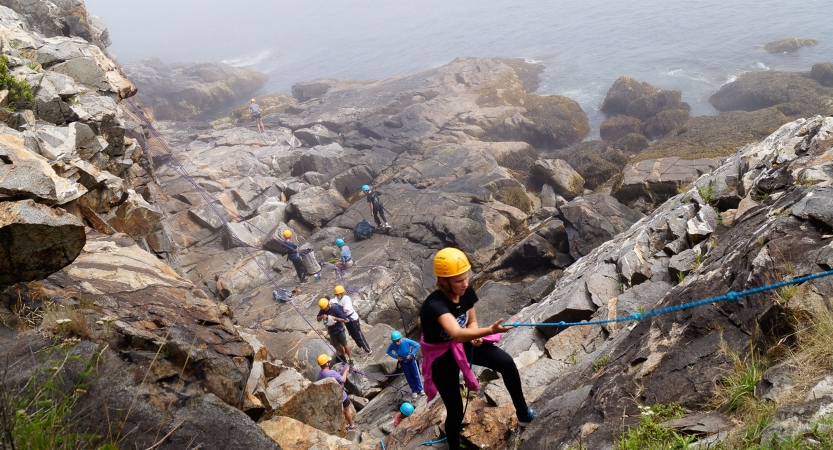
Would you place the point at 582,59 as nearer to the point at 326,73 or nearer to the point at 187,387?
the point at 326,73

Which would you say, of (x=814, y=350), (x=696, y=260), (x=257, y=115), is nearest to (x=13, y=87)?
(x=696, y=260)

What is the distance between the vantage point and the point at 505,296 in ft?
46.6

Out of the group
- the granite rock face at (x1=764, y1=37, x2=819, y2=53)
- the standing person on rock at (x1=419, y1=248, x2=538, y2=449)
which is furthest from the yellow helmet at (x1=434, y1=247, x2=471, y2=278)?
the granite rock face at (x1=764, y1=37, x2=819, y2=53)

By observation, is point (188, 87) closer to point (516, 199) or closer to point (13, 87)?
point (516, 199)

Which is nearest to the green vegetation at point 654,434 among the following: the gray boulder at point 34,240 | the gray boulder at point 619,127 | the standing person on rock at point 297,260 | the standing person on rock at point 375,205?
the gray boulder at point 34,240

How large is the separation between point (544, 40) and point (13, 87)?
2135 inches

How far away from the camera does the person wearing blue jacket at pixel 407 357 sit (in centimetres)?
938

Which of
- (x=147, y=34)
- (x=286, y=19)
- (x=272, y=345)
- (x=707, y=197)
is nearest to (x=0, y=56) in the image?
(x=272, y=345)

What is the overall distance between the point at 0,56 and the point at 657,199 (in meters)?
19.8

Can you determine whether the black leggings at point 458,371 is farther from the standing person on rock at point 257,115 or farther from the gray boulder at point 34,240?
the standing person on rock at point 257,115

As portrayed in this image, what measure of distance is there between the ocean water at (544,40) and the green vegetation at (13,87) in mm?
28948

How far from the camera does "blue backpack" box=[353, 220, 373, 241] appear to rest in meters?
18.7

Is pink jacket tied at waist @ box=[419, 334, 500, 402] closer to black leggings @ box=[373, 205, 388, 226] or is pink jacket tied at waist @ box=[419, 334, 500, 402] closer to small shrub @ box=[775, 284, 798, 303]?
small shrub @ box=[775, 284, 798, 303]

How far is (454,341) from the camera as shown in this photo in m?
4.14
